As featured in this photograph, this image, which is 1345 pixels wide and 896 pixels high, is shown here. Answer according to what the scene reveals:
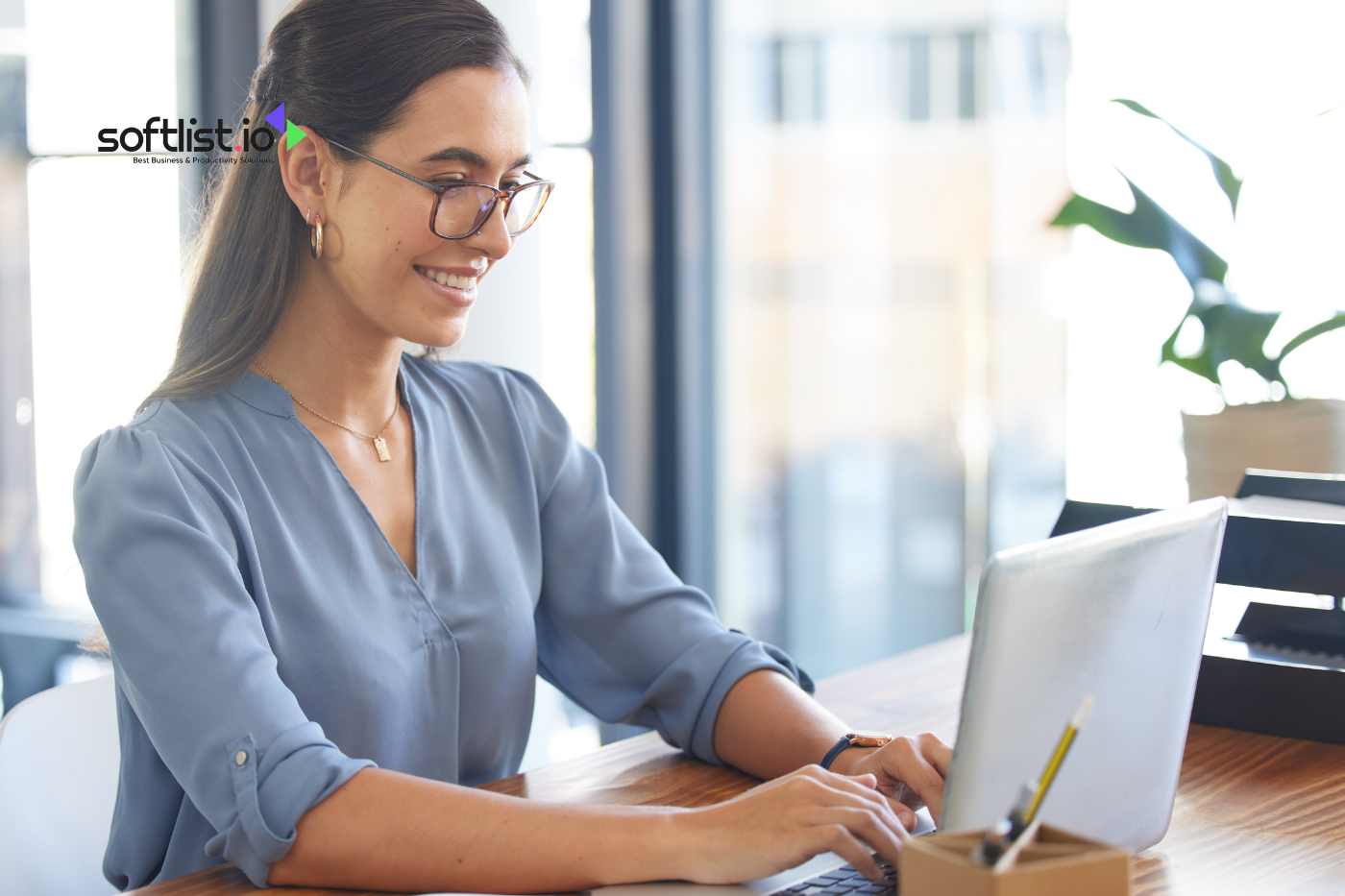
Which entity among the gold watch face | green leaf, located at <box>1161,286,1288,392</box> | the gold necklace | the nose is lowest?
the gold watch face

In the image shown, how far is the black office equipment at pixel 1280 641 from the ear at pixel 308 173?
0.80 m

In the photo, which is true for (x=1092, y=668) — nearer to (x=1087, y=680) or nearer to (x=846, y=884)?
(x=1087, y=680)

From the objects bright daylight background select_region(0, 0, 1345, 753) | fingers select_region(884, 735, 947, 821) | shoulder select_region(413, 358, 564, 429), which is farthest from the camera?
bright daylight background select_region(0, 0, 1345, 753)

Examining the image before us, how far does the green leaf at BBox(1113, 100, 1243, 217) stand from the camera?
2.05 metres

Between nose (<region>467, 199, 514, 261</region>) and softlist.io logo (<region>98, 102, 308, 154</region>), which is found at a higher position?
softlist.io logo (<region>98, 102, 308, 154</region>)

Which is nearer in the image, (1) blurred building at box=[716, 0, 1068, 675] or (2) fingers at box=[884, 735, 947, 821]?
(2) fingers at box=[884, 735, 947, 821]

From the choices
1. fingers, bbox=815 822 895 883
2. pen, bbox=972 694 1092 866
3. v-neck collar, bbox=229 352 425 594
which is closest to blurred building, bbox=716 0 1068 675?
v-neck collar, bbox=229 352 425 594

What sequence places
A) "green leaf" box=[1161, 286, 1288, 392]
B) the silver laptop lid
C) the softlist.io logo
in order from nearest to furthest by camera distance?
the silver laptop lid → "green leaf" box=[1161, 286, 1288, 392] → the softlist.io logo

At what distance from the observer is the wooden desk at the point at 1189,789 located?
1036 millimetres

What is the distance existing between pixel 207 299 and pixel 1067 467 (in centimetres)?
156

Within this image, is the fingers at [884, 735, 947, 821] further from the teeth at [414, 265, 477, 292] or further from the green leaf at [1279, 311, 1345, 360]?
the green leaf at [1279, 311, 1345, 360]

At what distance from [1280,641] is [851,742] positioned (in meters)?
0.50

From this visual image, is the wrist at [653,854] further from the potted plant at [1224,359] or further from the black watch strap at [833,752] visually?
the potted plant at [1224,359]

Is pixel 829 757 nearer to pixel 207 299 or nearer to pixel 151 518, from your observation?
pixel 151 518
